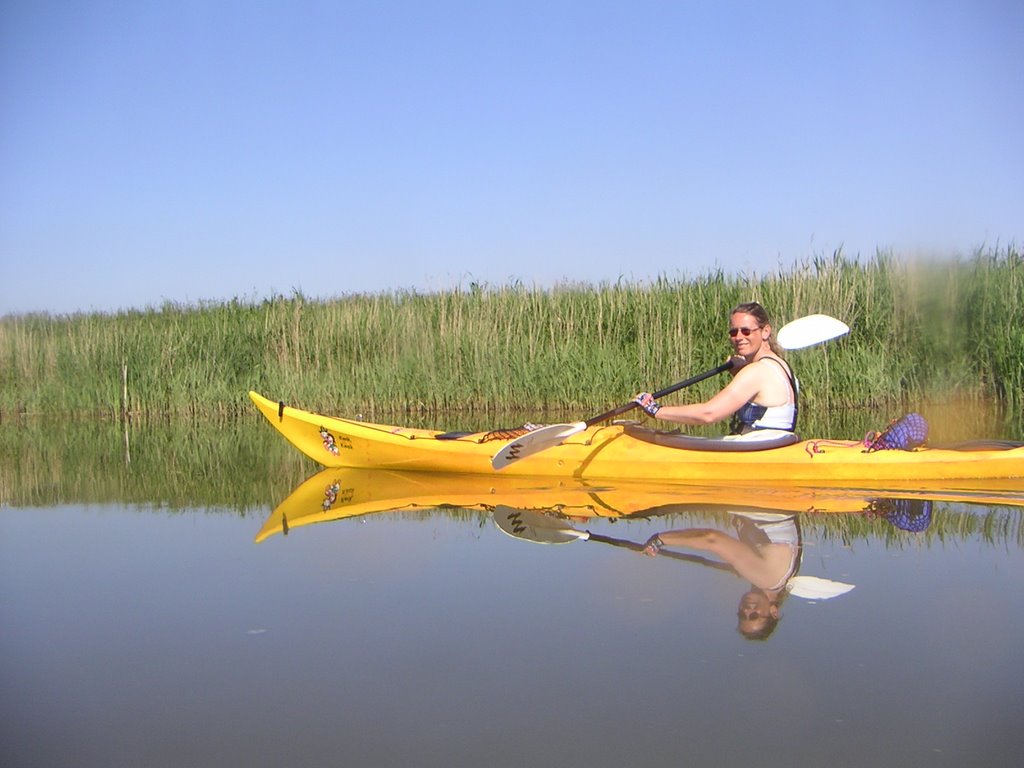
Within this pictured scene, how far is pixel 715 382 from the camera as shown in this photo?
9.98 meters

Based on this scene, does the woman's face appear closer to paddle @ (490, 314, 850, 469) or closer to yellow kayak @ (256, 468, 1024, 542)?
paddle @ (490, 314, 850, 469)

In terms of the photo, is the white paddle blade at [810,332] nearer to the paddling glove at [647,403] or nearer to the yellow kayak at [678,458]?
the yellow kayak at [678,458]

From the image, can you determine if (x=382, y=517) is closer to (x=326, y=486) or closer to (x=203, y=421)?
(x=326, y=486)

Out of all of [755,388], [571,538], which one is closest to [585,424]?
[755,388]

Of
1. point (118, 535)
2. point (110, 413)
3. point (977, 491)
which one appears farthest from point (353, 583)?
point (110, 413)

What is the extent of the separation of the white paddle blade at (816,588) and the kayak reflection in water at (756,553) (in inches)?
0.8

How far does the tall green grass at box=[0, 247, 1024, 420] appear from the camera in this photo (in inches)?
382

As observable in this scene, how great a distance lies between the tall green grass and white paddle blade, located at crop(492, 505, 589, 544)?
4804 millimetres

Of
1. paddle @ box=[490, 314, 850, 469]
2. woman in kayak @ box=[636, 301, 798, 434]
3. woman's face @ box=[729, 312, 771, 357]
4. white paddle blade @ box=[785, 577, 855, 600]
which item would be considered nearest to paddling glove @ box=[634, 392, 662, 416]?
woman in kayak @ box=[636, 301, 798, 434]

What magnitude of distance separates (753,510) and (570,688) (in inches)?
97.9

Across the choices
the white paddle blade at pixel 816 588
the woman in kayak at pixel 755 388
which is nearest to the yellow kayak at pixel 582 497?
the woman in kayak at pixel 755 388

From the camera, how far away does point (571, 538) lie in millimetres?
4652

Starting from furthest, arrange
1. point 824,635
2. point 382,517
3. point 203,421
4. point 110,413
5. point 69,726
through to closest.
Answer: point 110,413, point 203,421, point 382,517, point 824,635, point 69,726

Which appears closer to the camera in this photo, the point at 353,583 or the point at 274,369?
the point at 353,583
